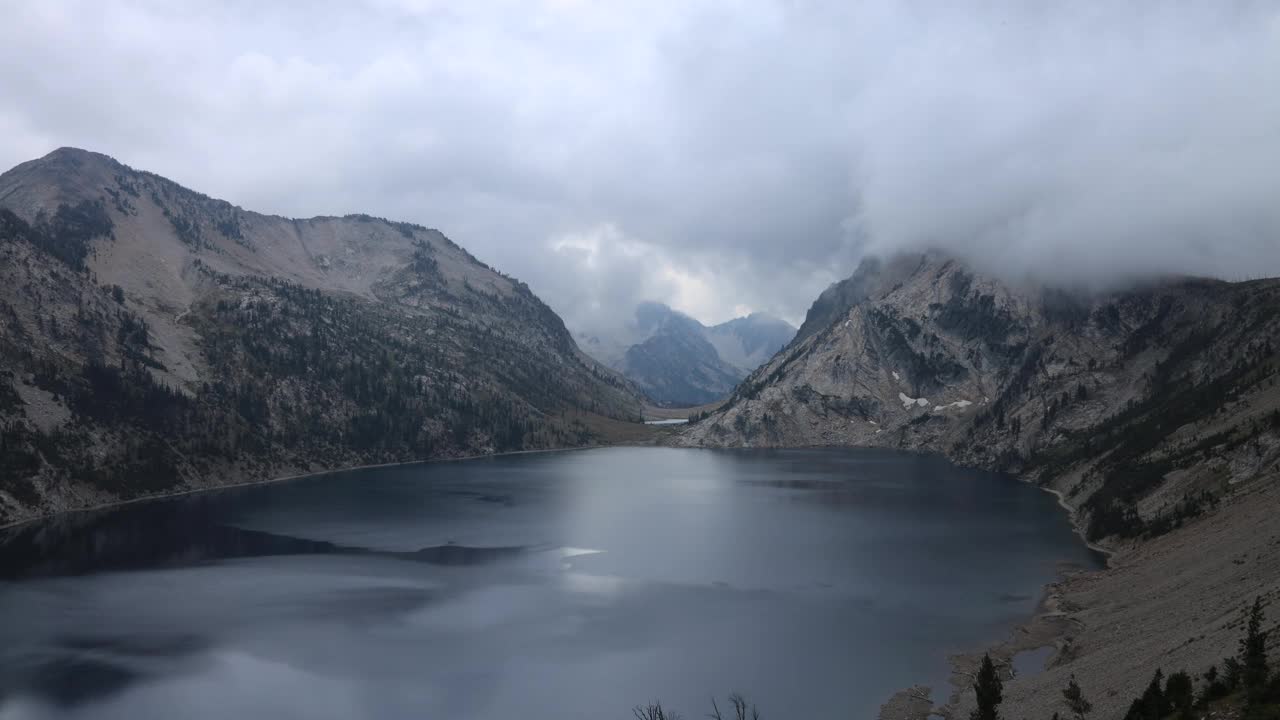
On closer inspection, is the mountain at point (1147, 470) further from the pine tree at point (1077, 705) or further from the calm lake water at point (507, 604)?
the calm lake water at point (507, 604)

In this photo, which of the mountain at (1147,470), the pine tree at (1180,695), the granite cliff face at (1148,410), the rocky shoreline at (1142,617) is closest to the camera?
the pine tree at (1180,695)

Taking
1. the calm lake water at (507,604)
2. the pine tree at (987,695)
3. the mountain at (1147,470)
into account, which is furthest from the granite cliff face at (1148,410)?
the pine tree at (987,695)

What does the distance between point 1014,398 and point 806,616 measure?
480ft

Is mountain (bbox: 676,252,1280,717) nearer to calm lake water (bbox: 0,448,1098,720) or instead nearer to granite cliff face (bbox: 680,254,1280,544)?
granite cliff face (bbox: 680,254,1280,544)

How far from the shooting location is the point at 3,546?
9850 cm

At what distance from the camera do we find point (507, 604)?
73.6m

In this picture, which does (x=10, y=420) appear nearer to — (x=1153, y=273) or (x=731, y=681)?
(x=731, y=681)

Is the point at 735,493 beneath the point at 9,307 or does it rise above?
beneath

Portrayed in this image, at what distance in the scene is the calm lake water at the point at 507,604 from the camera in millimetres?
52094

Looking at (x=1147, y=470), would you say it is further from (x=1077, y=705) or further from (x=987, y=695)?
(x=987, y=695)

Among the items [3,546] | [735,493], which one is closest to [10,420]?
[3,546]

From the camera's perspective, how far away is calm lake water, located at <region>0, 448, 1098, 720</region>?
171ft

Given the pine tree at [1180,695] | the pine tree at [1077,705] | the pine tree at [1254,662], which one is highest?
the pine tree at [1254,662]

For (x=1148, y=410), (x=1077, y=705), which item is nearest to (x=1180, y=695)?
(x=1077, y=705)
